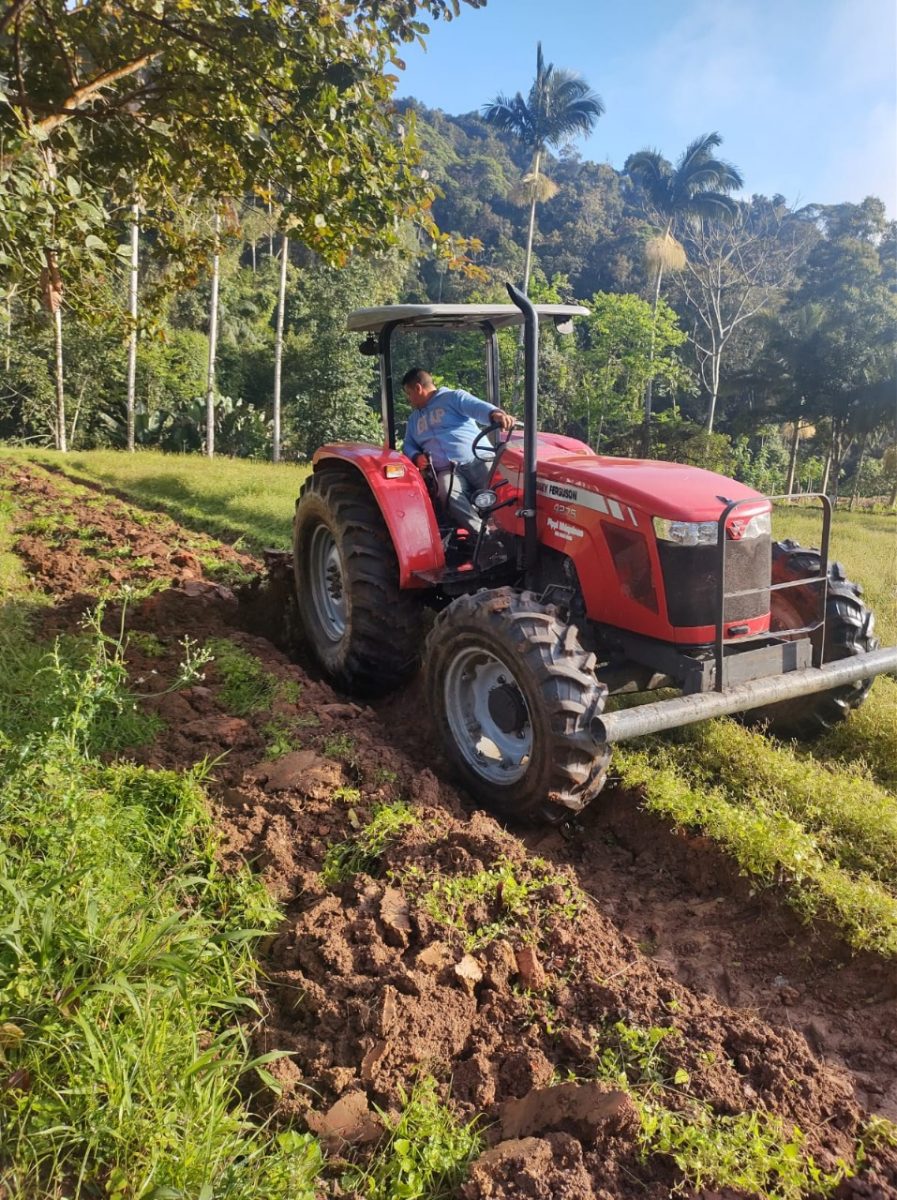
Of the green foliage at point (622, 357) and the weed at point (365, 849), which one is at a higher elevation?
the green foliage at point (622, 357)

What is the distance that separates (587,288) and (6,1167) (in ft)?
183

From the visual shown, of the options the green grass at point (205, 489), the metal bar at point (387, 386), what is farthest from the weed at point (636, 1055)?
the green grass at point (205, 489)

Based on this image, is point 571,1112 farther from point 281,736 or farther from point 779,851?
point 281,736

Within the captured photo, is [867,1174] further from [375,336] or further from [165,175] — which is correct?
[165,175]

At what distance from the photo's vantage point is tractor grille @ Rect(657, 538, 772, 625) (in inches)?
142

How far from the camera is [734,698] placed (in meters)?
3.46

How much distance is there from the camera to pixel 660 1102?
83.8 inches

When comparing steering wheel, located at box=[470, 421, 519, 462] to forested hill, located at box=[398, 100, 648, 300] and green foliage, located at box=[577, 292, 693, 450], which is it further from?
forested hill, located at box=[398, 100, 648, 300]

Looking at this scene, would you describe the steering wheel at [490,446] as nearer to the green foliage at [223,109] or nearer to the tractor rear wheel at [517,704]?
the tractor rear wheel at [517,704]

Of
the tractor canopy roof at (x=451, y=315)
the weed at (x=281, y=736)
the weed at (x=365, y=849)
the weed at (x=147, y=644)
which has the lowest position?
the weed at (x=365, y=849)

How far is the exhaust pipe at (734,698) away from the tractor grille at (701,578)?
0.33m

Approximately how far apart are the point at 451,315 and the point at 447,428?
25.8 inches

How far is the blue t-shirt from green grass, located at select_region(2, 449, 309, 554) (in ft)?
9.86

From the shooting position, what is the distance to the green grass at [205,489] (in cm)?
1044
